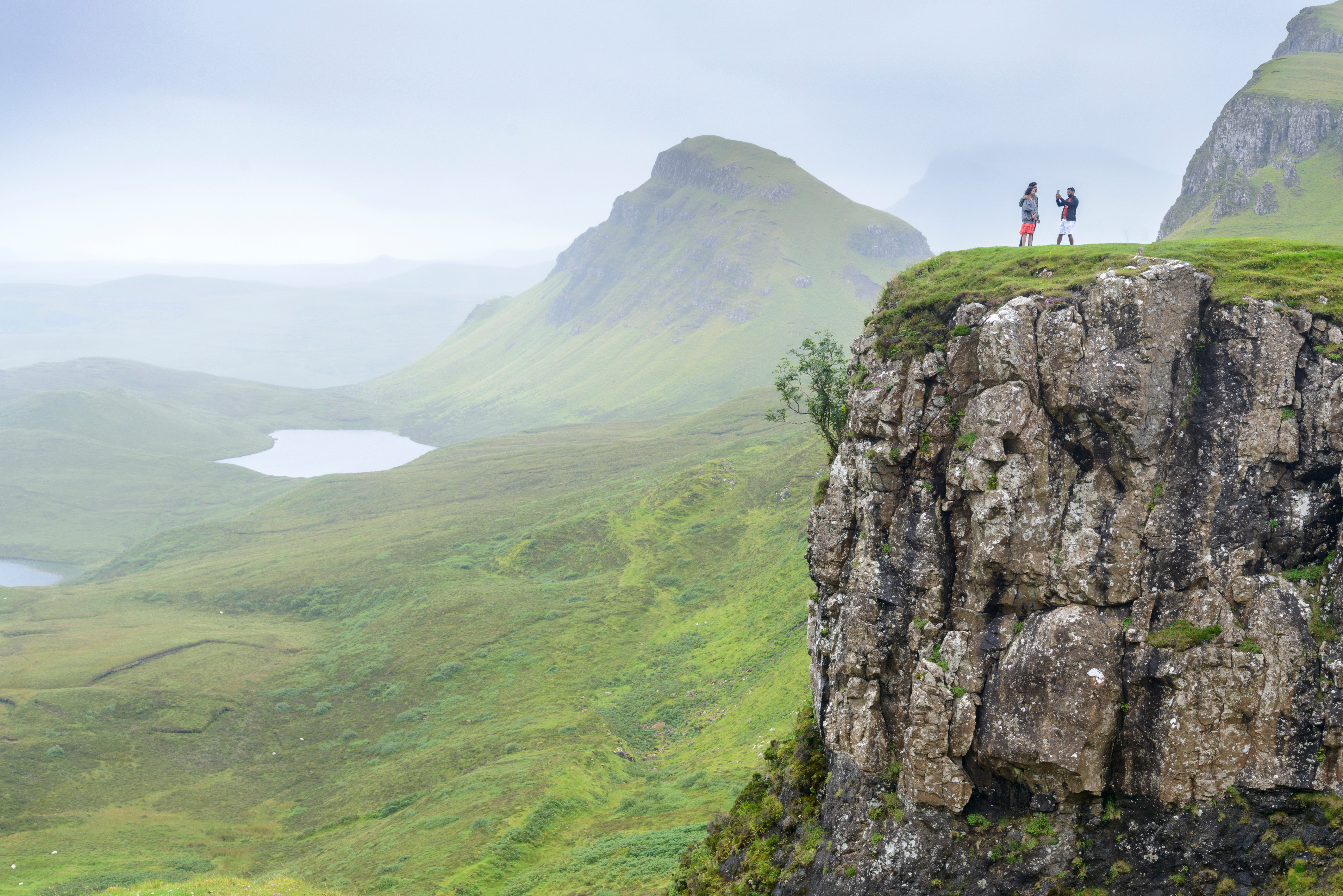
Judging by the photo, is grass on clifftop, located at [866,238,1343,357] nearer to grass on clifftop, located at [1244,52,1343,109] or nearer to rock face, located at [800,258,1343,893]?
rock face, located at [800,258,1343,893]

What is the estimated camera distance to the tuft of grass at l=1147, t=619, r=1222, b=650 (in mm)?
22219

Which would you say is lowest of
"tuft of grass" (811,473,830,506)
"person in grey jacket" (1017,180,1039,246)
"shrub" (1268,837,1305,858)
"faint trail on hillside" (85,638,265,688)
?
"faint trail on hillside" (85,638,265,688)

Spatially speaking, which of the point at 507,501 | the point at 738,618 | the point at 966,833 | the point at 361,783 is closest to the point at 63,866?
the point at 361,783

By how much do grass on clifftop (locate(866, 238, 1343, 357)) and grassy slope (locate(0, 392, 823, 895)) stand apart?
109 feet

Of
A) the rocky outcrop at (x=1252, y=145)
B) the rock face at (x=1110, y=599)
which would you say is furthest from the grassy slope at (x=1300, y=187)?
the rock face at (x=1110, y=599)

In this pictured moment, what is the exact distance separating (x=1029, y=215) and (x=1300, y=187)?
264 ft

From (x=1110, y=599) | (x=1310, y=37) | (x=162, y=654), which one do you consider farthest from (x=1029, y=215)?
(x=1310, y=37)

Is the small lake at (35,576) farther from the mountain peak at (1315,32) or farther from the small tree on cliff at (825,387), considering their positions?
the mountain peak at (1315,32)

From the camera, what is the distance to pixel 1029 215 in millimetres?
36281

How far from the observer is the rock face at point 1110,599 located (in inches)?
850

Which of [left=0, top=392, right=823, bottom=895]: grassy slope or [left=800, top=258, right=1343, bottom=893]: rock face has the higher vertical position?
[left=800, top=258, right=1343, bottom=893]: rock face

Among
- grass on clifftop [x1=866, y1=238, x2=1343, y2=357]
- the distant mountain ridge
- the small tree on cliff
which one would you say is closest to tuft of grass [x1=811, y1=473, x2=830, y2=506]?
the small tree on cliff

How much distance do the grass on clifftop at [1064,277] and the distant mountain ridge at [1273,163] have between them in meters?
57.9

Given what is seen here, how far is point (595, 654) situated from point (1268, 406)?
76.0 meters
